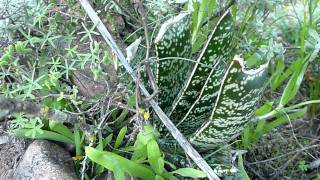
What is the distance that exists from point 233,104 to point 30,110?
0.42 meters

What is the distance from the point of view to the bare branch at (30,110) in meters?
0.78

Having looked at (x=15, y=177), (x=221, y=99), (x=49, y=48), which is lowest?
(x=15, y=177)

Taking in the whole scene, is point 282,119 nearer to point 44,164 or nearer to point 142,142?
point 142,142

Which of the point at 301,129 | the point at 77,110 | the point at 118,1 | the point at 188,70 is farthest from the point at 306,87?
the point at 77,110

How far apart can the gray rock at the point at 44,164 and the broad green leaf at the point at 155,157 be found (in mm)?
201

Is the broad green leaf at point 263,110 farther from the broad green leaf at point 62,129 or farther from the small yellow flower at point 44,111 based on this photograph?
the small yellow flower at point 44,111

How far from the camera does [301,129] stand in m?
1.63

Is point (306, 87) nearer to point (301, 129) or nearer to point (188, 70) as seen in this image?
point (301, 129)

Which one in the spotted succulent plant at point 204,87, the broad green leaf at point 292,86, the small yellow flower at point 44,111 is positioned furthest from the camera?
the broad green leaf at point 292,86

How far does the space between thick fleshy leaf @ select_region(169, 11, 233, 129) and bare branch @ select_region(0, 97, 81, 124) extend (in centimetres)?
25

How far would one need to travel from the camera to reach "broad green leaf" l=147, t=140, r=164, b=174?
3.45 feet

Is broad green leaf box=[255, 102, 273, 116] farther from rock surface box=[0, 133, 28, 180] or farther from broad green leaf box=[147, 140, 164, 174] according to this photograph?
rock surface box=[0, 133, 28, 180]

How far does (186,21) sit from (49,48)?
1.14ft

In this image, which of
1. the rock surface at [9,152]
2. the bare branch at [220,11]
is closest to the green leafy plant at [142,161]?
the rock surface at [9,152]
